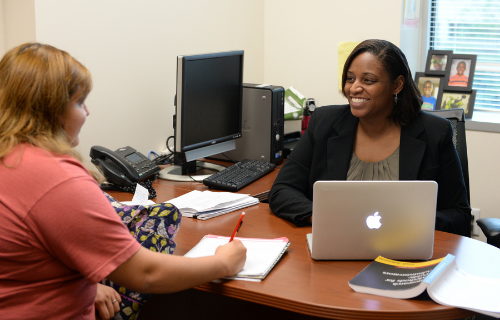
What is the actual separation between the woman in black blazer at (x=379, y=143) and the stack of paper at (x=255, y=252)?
26cm

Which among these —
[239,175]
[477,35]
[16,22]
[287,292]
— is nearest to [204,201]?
[239,175]

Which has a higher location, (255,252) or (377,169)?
(377,169)

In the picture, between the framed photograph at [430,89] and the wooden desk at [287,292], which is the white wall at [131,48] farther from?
the framed photograph at [430,89]

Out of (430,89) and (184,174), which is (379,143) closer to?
(184,174)

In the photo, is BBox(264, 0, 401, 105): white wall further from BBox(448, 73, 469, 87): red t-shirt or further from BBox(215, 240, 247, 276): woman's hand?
BBox(215, 240, 247, 276): woman's hand

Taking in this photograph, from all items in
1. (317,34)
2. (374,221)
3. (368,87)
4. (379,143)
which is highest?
(317,34)

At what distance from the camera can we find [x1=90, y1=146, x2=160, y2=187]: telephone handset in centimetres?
199

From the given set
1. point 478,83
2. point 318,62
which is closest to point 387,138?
point 318,62

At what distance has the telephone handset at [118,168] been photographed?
1986 mm

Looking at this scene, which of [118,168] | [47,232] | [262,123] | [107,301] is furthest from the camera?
[262,123]

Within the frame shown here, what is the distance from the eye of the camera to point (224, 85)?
229cm

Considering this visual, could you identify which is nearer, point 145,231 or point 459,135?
point 145,231

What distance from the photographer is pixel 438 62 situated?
311 cm

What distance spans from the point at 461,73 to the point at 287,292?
2.40 m
